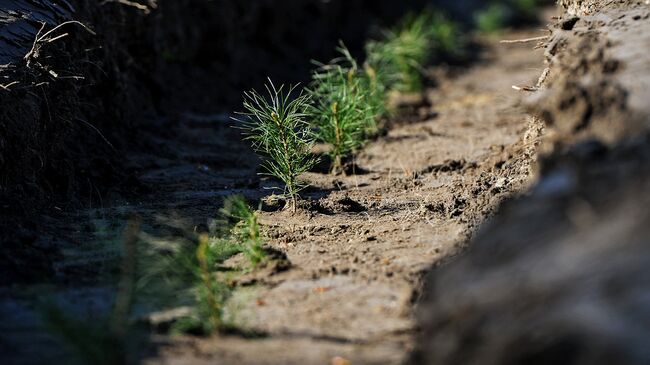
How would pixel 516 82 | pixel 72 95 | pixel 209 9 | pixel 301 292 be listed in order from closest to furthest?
pixel 301 292 < pixel 72 95 < pixel 209 9 < pixel 516 82

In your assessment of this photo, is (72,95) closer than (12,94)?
No

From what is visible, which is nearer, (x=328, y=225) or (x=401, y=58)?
(x=328, y=225)

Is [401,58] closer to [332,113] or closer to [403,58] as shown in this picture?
[403,58]

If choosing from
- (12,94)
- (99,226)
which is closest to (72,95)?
(12,94)

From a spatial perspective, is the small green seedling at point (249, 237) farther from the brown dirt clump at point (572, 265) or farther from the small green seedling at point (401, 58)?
the small green seedling at point (401, 58)

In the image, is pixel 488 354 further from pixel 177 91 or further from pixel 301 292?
pixel 177 91

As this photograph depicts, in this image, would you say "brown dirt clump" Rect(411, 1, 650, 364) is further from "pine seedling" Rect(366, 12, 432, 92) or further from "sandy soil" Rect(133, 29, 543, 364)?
"pine seedling" Rect(366, 12, 432, 92)

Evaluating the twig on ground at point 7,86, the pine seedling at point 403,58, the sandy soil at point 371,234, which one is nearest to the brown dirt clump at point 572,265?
the sandy soil at point 371,234

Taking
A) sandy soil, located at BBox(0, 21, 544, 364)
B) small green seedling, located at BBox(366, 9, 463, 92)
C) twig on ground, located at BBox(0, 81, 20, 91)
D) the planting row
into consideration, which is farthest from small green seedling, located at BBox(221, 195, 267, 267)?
small green seedling, located at BBox(366, 9, 463, 92)

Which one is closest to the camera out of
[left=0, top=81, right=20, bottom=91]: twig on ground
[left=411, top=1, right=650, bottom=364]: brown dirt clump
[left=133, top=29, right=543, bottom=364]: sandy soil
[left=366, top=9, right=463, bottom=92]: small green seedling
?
[left=411, top=1, right=650, bottom=364]: brown dirt clump

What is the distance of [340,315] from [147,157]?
3028 mm

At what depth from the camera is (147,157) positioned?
585cm

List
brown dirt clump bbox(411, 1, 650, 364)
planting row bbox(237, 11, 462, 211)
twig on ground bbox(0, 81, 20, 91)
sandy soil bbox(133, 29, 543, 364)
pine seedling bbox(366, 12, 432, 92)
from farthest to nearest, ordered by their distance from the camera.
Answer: pine seedling bbox(366, 12, 432, 92)
planting row bbox(237, 11, 462, 211)
twig on ground bbox(0, 81, 20, 91)
sandy soil bbox(133, 29, 543, 364)
brown dirt clump bbox(411, 1, 650, 364)

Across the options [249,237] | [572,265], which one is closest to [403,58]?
[249,237]
